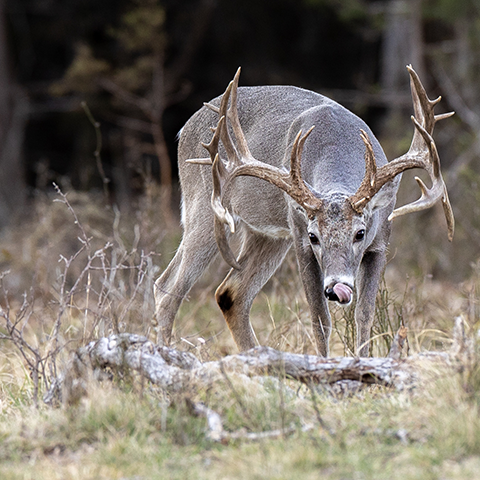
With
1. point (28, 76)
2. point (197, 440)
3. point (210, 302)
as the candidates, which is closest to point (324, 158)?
point (197, 440)

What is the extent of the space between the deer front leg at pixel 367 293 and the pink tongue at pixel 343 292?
0.55m

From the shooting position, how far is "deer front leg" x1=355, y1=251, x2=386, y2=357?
5262 millimetres

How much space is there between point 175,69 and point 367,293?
13026 millimetres

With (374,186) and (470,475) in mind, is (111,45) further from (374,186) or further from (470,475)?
(470,475)

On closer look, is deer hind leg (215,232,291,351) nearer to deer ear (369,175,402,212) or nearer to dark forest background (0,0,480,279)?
deer ear (369,175,402,212)

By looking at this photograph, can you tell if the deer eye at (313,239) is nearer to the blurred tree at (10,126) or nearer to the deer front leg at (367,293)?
the deer front leg at (367,293)

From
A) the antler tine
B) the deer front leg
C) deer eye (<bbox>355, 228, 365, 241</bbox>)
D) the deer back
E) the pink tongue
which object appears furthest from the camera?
the deer back

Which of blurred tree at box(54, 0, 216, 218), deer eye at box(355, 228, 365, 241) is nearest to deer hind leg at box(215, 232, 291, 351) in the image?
deer eye at box(355, 228, 365, 241)

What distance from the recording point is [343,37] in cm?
2058

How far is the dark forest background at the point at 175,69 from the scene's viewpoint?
14.4 m

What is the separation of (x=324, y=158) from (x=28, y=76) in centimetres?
1539

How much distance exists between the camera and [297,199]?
511cm

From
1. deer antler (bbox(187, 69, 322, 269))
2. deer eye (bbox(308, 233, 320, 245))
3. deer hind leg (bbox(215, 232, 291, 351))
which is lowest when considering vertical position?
deer hind leg (bbox(215, 232, 291, 351))

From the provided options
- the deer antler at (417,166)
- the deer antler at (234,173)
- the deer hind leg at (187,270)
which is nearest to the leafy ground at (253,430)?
the deer antler at (234,173)
